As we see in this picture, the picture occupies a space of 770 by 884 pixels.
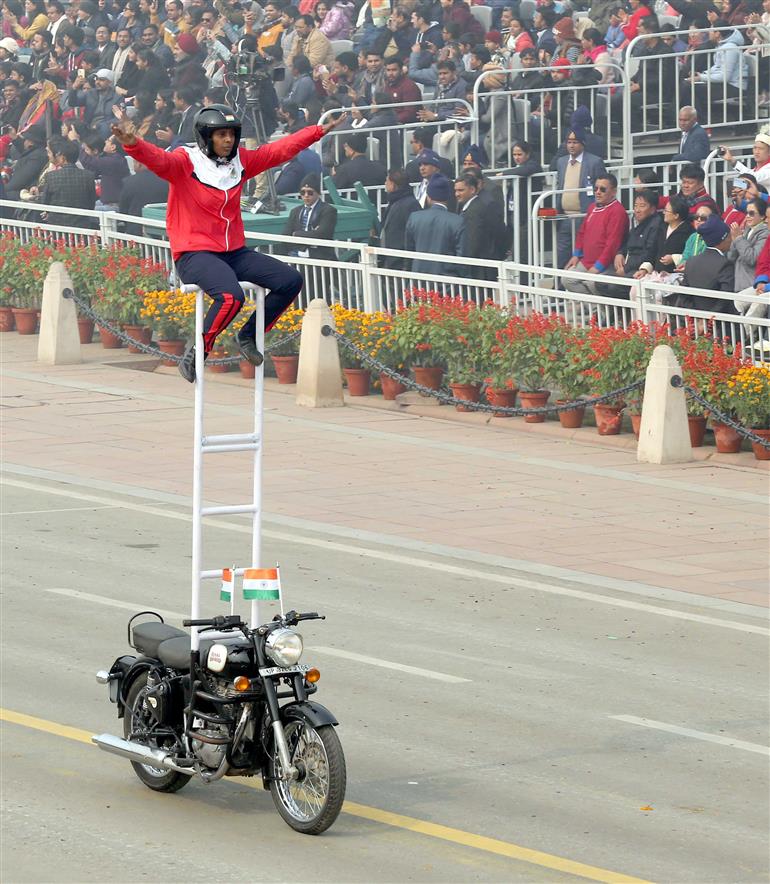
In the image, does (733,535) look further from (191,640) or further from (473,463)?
(191,640)

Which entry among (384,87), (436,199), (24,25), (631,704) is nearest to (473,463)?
(436,199)

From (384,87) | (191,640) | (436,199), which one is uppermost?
(384,87)

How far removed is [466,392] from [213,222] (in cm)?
1153

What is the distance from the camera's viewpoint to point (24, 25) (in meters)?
37.9

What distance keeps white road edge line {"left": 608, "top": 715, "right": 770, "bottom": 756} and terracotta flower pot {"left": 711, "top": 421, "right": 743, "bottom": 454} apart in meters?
7.92

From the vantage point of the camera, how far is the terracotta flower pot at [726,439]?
18.1 meters

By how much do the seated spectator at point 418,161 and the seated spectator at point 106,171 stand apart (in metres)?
5.17

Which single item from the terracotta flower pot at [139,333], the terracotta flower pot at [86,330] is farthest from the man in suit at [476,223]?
the terracotta flower pot at [86,330]

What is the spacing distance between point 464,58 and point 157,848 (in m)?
21.5

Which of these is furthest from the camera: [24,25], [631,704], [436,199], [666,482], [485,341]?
[24,25]

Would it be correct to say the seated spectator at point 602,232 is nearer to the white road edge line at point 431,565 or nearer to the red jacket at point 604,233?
the red jacket at point 604,233

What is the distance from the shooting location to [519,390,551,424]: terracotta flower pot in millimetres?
19844

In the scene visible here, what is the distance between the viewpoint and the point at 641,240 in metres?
20.9

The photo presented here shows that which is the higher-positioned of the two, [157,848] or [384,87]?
[384,87]
